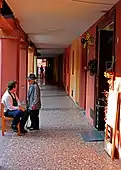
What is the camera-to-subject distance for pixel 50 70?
3256 cm

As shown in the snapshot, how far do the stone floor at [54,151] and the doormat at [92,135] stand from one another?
96mm

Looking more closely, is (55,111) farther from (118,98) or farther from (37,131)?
(118,98)

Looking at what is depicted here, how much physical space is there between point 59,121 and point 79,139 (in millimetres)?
1828

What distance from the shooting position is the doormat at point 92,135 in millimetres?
5469

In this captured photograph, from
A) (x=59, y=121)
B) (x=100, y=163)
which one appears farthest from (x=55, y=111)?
(x=100, y=163)

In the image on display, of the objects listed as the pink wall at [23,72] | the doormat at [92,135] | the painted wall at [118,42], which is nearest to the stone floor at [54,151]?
the doormat at [92,135]

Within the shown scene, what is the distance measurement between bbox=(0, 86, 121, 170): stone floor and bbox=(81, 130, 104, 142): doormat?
96 millimetres

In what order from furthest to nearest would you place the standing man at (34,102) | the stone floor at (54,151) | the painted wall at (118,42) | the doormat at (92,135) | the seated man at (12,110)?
the standing man at (34,102) < the seated man at (12,110) < the doormat at (92,135) < the painted wall at (118,42) < the stone floor at (54,151)

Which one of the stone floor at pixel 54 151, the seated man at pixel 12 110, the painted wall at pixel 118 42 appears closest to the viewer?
the stone floor at pixel 54 151

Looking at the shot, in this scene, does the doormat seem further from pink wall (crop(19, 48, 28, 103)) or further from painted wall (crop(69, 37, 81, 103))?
pink wall (crop(19, 48, 28, 103))

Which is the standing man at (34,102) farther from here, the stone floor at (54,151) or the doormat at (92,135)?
the doormat at (92,135)

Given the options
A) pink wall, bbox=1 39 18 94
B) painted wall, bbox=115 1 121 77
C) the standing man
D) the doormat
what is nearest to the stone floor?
the doormat

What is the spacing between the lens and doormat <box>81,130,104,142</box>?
17.9ft

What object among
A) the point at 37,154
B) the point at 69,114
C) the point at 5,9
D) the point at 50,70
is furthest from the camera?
the point at 50,70
